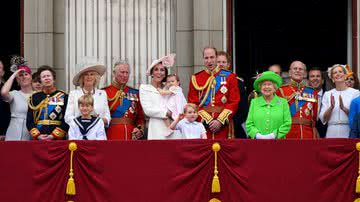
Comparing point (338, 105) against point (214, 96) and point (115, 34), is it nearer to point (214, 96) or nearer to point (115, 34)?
point (214, 96)

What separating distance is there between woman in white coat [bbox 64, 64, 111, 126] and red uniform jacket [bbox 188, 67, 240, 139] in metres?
1.27

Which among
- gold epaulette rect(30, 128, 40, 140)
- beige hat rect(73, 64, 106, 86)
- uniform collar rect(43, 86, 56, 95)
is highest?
beige hat rect(73, 64, 106, 86)

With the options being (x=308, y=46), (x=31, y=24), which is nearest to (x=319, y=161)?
(x=31, y=24)

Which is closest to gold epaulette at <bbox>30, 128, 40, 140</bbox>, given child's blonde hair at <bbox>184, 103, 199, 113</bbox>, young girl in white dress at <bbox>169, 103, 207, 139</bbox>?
young girl in white dress at <bbox>169, 103, 207, 139</bbox>

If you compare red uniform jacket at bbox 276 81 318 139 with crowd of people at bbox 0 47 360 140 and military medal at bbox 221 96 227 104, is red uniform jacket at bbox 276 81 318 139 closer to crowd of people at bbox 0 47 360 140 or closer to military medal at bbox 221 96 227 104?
Answer: crowd of people at bbox 0 47 360 140

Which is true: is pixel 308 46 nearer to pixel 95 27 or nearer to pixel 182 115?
pixel 95 27

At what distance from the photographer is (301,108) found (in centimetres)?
1494

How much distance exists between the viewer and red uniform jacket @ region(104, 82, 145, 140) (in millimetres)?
14852

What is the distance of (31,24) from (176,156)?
15.8 ft

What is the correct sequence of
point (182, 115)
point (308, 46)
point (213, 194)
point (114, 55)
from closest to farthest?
point (213, 194) < point (182, 115) < point (114, 55) < point (308, 46)

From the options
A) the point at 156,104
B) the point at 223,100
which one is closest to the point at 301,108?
the point at 223,100

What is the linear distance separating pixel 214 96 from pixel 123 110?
131 cm

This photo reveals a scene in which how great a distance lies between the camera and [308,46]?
74.6 feet

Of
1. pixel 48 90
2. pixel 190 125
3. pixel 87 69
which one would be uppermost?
pixel 87 69
